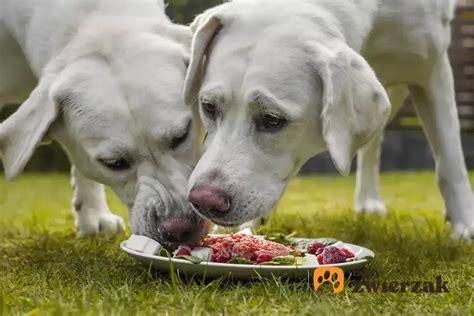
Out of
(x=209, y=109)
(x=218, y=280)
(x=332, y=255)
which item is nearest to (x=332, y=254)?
(x=332, y=255)

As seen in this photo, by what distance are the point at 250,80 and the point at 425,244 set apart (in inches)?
55.4

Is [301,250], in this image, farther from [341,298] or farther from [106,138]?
[106,138]

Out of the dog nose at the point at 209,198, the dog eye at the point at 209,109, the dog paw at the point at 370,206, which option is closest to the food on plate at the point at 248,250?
the dog nose at the point at 209,198

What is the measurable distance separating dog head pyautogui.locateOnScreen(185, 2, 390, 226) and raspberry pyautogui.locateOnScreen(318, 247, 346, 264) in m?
0.27

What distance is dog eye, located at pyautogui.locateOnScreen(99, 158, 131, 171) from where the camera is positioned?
3.19 meters

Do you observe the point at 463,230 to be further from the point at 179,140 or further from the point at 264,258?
the point at 179,140

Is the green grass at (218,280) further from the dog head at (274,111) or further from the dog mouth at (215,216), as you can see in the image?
the dog head at (274,111)

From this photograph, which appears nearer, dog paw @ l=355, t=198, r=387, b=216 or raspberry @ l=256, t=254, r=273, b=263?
raspberry @ l=256, t=254, r=273, b=263

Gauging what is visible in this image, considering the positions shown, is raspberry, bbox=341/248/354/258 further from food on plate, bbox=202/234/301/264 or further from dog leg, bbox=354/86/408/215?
dog leg, bbox=354/86/408/215

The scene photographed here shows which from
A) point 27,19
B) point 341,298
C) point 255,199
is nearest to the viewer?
point 341,298

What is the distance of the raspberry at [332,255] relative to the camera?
9.64ft

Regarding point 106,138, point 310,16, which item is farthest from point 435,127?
point 106,138

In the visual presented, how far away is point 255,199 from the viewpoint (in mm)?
2906

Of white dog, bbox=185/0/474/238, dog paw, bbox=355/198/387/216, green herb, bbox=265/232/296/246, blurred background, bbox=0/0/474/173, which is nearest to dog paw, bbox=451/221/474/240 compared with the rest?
green herb, bbox=265/232/296/246
